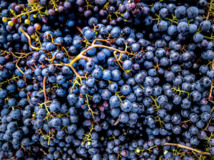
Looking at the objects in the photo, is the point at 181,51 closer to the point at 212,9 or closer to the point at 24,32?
the point at 212,9

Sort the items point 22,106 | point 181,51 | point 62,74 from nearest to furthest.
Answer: point 62,74
point 181,51
point 22,106

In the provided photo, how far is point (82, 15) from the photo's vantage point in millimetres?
1300

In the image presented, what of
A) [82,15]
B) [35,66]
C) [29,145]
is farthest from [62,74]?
[29,145]

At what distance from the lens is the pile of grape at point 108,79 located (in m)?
1.11

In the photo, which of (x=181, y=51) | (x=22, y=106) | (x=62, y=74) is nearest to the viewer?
(x=62, y=74)

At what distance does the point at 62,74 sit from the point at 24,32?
46 centimetres

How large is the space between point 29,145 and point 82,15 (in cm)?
112

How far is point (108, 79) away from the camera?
107 centimetres

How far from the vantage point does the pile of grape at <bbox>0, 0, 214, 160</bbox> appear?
1.11 meters

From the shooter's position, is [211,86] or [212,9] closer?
[211,86]

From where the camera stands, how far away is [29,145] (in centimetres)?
138

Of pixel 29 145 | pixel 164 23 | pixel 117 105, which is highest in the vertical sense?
pixel 164 23

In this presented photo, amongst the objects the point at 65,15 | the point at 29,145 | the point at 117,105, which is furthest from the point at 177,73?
the point at 29,145

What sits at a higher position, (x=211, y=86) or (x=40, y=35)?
(x=40, y=35)
